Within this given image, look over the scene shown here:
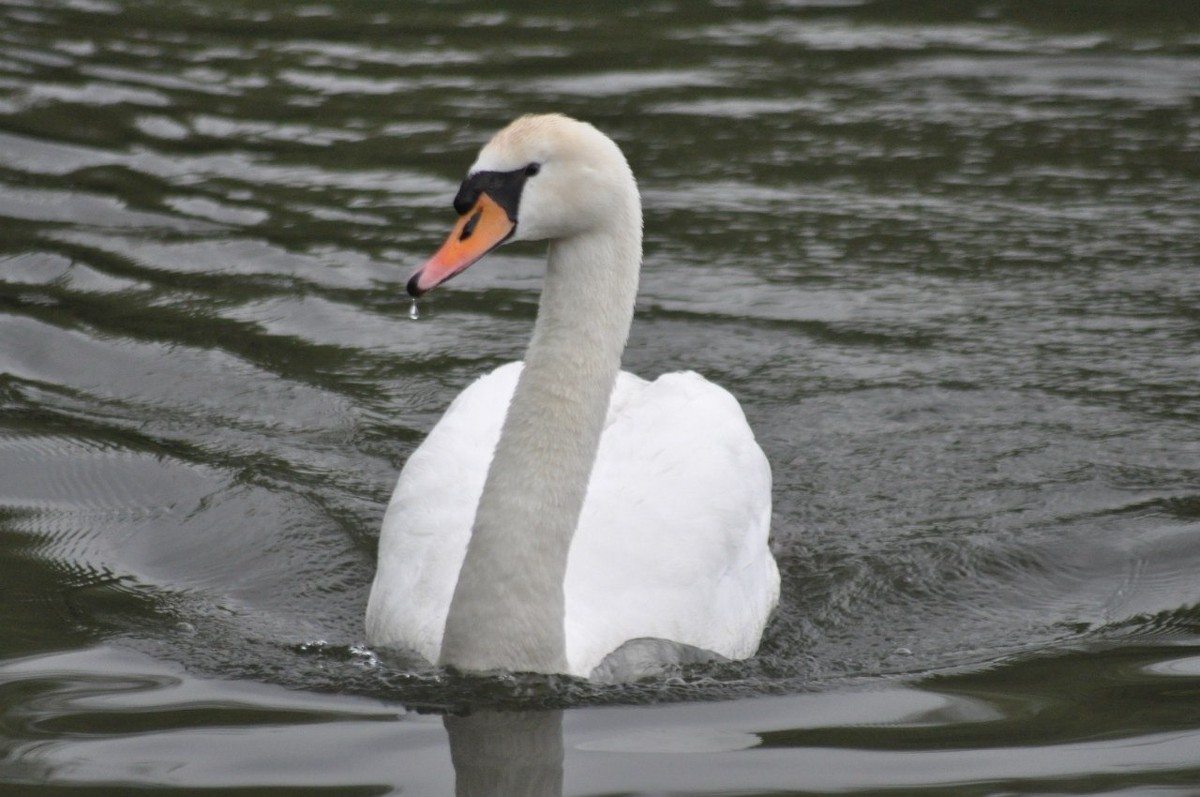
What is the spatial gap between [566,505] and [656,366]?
3.66 m

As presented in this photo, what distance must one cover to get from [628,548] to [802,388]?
2839mm

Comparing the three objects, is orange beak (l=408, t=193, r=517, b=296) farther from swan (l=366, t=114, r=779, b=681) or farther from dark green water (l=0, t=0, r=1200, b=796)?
dark green water (l=0, t=0, r=1200, b=796)

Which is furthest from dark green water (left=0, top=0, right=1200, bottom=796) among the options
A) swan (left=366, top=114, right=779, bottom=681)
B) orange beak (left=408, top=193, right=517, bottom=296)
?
orange beak (left=408, top=193, right=517, bottom=296)

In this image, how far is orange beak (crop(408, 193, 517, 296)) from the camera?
519 centimetres

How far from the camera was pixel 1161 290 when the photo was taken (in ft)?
31.9

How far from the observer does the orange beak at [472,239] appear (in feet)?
17.0

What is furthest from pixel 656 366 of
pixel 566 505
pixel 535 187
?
pixel 535 187

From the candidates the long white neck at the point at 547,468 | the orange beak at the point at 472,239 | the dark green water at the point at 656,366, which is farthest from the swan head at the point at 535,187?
the dark green water at the point at 656,366

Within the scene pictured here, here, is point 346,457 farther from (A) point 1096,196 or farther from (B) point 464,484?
(A) point 1096,196

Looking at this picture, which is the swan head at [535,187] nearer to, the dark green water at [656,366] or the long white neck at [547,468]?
the long white neck at [547,468]

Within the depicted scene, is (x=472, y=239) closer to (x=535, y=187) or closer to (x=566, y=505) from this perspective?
(x=535, y=187)

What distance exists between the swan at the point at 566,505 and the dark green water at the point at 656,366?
0.16m

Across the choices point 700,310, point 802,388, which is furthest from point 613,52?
point 802,388

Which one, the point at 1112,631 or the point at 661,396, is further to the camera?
the point at 661,396
